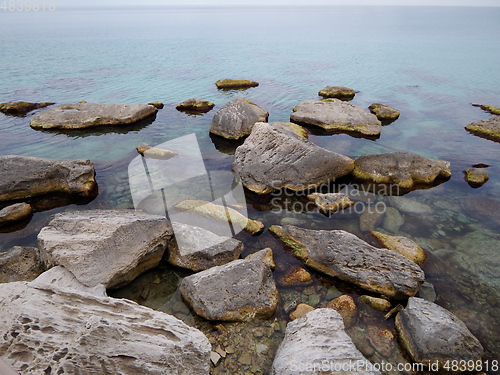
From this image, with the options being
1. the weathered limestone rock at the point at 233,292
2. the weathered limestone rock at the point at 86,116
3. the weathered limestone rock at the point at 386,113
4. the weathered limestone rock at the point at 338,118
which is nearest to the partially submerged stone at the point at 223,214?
the weathered limestone rock at the point at 233,292

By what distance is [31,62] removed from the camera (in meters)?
35.8

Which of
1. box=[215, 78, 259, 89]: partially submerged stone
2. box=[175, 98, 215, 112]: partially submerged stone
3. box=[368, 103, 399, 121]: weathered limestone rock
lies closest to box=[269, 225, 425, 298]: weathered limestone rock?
box=[368, 103, 399, 121]: weathered limestone rock

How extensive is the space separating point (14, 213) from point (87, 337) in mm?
7611

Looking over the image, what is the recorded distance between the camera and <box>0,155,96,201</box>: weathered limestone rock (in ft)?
34.3

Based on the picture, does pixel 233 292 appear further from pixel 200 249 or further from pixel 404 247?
pixel 404 247

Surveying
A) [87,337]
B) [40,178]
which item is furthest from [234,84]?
[87,337]

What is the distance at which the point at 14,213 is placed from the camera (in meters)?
9.38

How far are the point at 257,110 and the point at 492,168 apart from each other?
37.1 ft

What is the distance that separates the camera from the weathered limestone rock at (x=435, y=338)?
5.36 meters

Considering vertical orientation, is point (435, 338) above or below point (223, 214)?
above

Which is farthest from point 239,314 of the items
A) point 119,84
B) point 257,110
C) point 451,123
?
point 119,84

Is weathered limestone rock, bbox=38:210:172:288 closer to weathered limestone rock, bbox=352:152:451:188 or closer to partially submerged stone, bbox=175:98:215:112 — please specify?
weathered limestone rock, bbox=352:152:451:188

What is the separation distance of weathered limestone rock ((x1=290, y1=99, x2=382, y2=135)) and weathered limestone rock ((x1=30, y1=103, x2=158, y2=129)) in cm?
979

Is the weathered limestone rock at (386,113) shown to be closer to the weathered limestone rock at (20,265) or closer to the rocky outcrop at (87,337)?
the rocky outcrop at (87,337)
